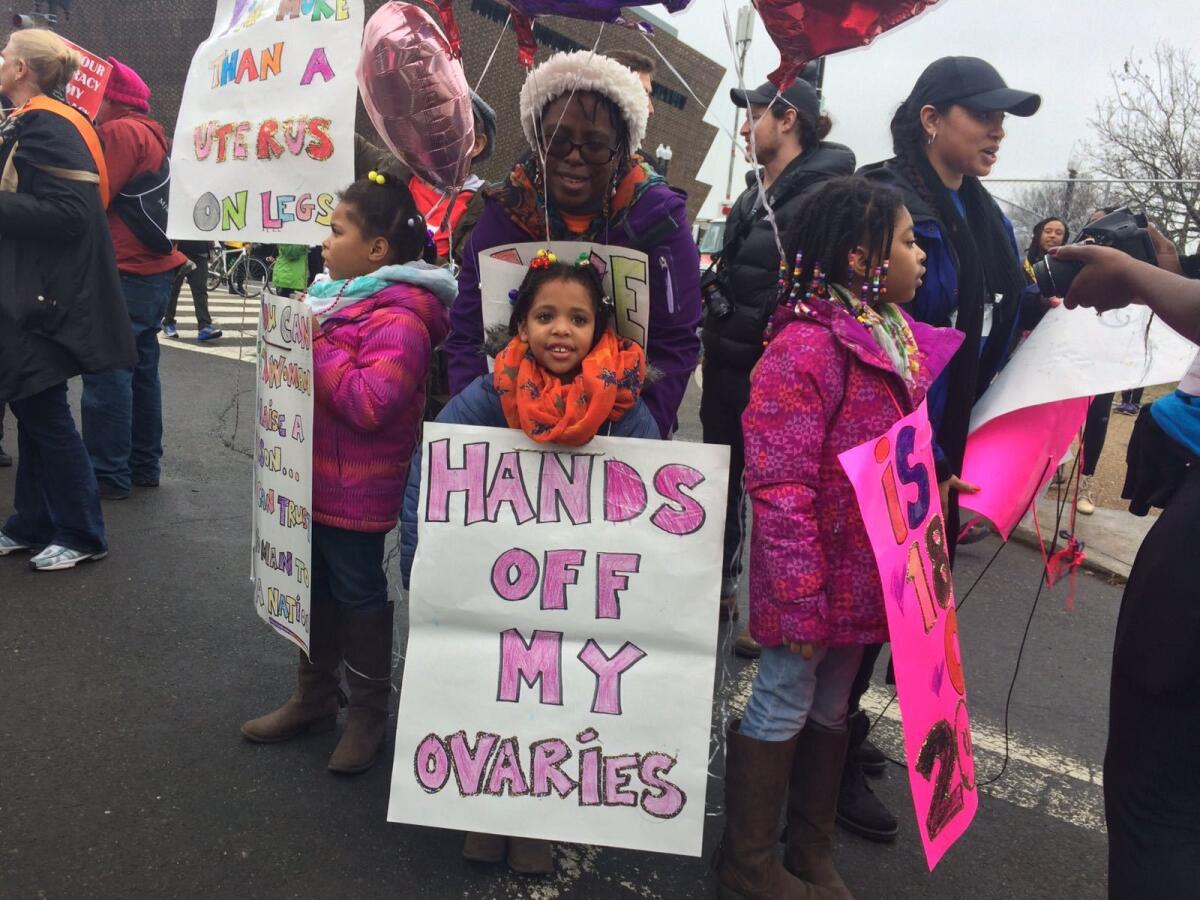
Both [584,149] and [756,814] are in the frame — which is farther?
[584,149]

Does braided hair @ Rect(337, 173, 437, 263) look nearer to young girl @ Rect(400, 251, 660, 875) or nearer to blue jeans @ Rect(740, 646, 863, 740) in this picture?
young girl @ Rect(400, 251, 660, 875)

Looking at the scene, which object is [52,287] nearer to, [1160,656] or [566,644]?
[566,644]

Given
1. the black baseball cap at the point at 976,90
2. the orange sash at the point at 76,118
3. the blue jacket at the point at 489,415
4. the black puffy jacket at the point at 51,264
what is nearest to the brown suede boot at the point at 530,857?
the blue jacket at the point at 489,415

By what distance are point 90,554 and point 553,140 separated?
8.94 ft

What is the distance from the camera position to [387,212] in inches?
95.7

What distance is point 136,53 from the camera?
27.4 m

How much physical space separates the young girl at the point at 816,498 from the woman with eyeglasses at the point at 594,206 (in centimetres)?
34

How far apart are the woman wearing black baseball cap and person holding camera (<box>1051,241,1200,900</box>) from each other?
548 mm

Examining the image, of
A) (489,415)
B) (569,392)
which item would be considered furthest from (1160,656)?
(489,415)

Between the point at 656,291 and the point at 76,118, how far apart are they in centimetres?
256

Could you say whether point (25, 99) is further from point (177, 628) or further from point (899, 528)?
point (899, 528)

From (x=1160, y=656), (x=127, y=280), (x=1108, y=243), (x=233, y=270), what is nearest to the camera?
(x=1160, y=656)

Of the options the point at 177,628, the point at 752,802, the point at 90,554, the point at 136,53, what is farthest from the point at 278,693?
the point at 136,53

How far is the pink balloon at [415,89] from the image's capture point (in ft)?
7.66
